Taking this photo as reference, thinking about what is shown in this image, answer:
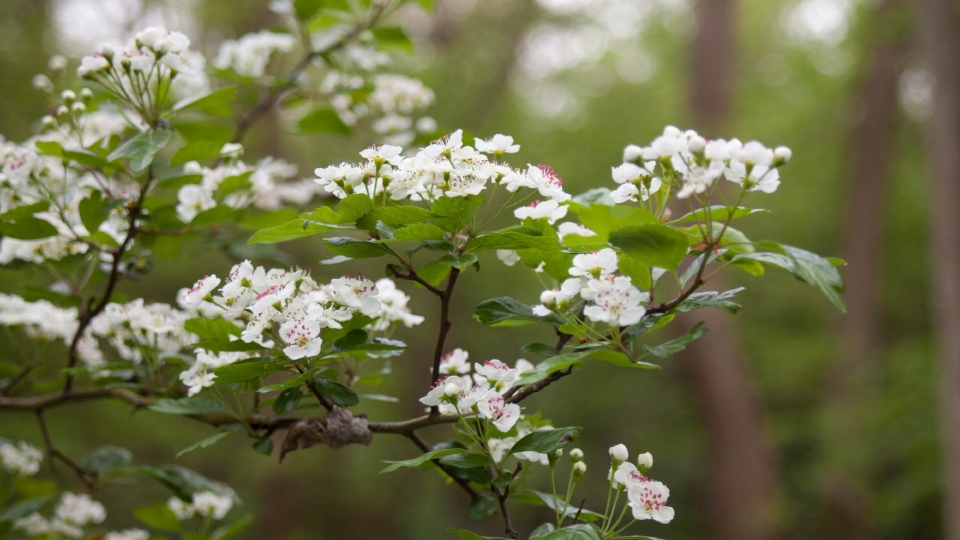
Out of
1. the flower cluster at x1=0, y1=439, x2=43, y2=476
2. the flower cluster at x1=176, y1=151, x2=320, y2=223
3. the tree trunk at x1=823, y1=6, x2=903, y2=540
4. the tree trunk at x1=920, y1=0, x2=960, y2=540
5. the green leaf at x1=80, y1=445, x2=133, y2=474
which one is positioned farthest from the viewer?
the tree trunk at x1=823, y1=6, x2=903, y2=540

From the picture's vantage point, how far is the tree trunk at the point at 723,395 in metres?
6.91

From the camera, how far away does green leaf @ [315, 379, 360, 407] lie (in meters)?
1.23

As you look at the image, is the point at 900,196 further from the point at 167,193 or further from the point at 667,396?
the point at 167,193

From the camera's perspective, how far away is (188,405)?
1481 mm

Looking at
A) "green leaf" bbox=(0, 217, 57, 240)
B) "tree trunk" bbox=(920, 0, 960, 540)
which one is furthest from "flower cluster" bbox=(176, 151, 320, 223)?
"tree trunk" bbox=(920, 0, 960, 540)

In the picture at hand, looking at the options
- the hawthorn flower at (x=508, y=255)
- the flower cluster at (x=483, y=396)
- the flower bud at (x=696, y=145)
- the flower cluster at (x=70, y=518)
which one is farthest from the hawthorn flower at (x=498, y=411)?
the flower cluster at (x=70, y=518)

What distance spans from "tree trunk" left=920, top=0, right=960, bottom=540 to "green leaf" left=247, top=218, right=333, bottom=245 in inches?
164

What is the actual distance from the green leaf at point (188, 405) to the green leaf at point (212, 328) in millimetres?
196

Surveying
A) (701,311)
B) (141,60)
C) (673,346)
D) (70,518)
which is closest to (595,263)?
(673,346)

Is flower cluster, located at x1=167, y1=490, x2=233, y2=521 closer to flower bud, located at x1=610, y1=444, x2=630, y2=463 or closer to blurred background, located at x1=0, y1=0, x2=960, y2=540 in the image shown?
flower bud, located at x1=610, y1=444, x2=630, y2=463

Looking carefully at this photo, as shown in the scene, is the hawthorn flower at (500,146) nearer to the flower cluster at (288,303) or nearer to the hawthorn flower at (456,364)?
the flower cluster at (288,303)

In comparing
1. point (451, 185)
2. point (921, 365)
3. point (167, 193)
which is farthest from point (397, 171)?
point (921, 365)

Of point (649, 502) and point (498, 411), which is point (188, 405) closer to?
point (498, 411)

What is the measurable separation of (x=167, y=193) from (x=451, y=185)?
4.93m
